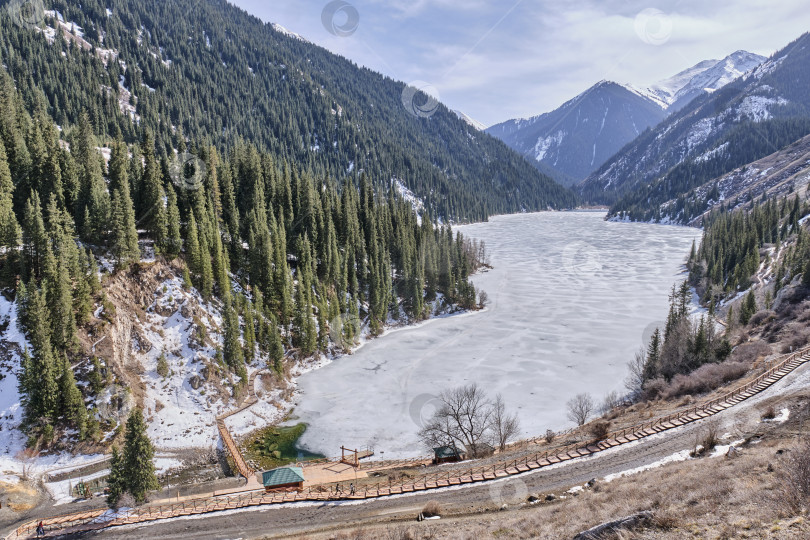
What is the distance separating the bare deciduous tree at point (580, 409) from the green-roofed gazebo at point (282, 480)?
3371 centimetres

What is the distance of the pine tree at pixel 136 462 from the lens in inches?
1538

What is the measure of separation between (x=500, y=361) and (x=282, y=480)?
4938cm

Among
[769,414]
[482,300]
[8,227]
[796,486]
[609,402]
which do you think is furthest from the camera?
[482,300]

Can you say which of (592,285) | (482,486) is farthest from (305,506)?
(592,285)

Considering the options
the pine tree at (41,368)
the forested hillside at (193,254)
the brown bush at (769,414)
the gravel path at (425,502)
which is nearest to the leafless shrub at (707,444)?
the gravel path at (425,502)

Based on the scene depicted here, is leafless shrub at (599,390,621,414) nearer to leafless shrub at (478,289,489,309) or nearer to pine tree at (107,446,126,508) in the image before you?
leafless shrub at (478,289,489,309)

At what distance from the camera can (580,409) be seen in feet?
190

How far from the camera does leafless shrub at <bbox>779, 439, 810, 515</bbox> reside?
1518cm

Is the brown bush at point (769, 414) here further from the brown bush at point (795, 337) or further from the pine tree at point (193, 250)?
the pine tree at point (193, 250)

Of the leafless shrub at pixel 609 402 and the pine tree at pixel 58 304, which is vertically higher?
the pine tree at pixel 58 304

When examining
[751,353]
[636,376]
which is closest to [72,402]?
[636,376]

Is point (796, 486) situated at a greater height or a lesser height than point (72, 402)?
greater

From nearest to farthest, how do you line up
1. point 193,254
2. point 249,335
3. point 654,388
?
1. point 654,388
2. point 249,335
3. point 193,254

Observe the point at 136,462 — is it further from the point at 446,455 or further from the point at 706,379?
the point at 706,379
